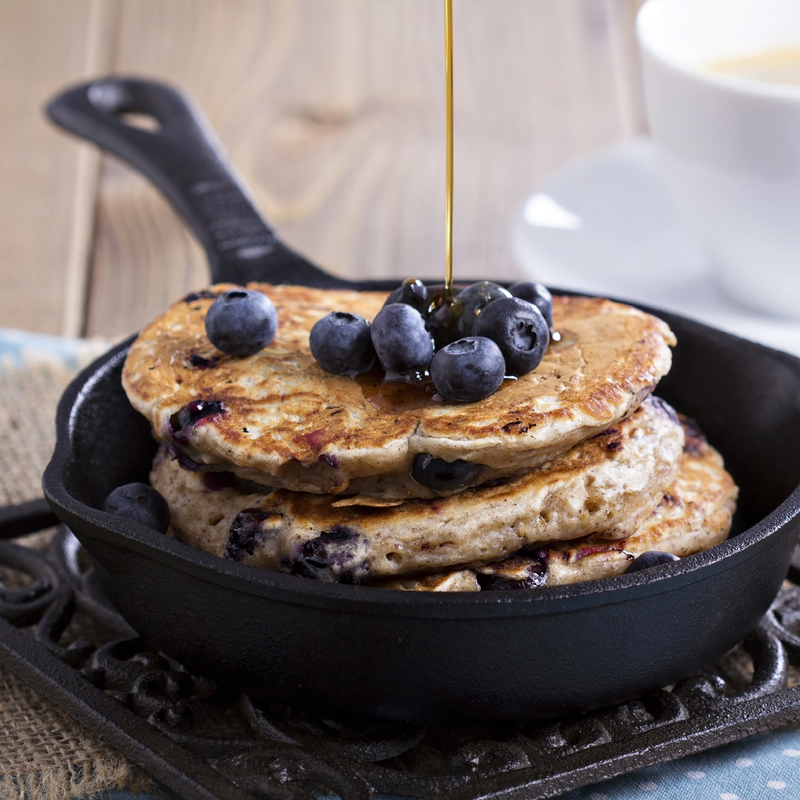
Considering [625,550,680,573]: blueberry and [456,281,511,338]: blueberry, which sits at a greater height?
[456,281,511,338]: blueberry

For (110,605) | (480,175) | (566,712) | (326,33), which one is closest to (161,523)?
(110,605)

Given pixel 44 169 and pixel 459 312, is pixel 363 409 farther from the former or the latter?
pixel 44 169

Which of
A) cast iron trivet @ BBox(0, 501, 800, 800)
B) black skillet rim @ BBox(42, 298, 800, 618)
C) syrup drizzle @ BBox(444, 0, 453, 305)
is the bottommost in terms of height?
cast iron trivet @ BBox(0, 501, 800, 800)

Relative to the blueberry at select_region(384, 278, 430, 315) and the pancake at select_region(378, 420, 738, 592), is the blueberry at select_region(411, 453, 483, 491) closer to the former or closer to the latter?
the pancake at select_region(378, 420, 738, 592)

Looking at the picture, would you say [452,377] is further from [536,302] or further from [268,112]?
[268,112]

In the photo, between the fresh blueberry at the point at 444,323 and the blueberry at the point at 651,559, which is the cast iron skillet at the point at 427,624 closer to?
the blueberry at the point at 651,559

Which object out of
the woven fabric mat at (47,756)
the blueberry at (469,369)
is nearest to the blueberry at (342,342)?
the blueberry at (469,369)

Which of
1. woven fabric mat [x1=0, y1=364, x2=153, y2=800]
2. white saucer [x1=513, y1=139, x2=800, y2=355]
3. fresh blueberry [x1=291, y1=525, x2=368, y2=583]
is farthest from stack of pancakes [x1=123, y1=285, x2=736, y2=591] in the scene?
white saucer [x1=513, y1=139, x2=800, y2=355]
